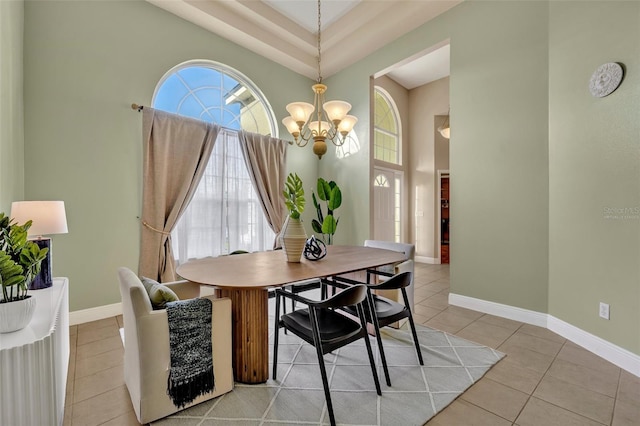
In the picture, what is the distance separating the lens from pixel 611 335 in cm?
215

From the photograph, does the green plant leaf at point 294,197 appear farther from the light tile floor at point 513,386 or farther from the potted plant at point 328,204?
the potted plant at point 328,204

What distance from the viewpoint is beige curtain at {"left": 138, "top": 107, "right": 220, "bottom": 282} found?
3.14 m

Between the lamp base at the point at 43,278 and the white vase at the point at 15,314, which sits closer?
the white vase at the point at 15,314

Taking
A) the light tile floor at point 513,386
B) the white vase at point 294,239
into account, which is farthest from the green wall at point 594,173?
the white vase at point 294,239

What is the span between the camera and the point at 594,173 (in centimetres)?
230

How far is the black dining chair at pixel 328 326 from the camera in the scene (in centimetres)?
150

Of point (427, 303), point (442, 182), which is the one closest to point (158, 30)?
point (427, 303)

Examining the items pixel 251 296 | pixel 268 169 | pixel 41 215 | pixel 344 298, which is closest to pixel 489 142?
pixel 344 298

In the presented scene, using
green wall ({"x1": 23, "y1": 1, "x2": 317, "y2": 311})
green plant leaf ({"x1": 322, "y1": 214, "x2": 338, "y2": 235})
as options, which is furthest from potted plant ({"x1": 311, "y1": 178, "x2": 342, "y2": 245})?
green wall ({"x1": 23, "y1": 1, "x2": 317, "y2": 311})

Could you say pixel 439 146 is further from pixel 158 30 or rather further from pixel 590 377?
pixel 158 30

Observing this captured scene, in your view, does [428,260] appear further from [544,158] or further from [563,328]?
[544,158]

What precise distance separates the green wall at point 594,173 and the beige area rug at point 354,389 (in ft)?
3.11

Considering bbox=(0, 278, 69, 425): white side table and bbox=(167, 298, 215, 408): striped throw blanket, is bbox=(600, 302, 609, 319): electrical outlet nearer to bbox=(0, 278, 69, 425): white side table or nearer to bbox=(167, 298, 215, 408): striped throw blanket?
bbox=(167, 298, 215, 408): striped throw blanket

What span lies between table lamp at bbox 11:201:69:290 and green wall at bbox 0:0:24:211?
10 centimetres
